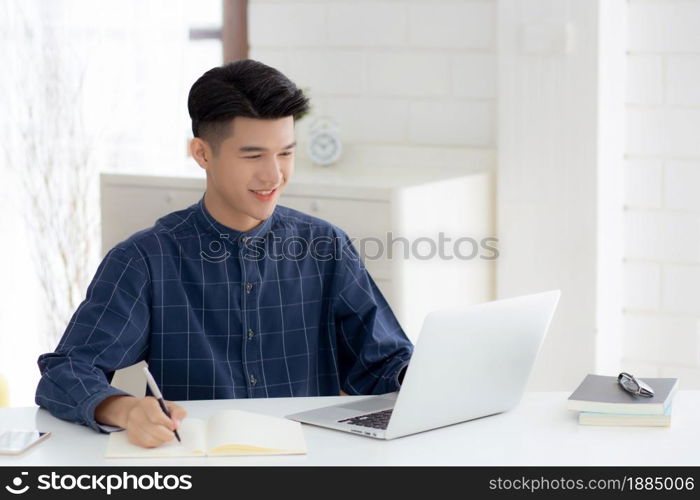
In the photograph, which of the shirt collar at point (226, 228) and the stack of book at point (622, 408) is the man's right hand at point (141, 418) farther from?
the stack of book at point (622, 408)

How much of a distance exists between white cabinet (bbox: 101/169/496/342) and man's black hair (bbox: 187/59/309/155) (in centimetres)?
79

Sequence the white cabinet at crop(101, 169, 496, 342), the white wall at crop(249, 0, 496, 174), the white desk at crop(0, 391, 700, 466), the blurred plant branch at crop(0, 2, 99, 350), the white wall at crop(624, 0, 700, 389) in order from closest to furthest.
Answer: the white desk at crop(0, 391, 700, 466)
the white cabinet at crop(101, 169, 496, 342)
the white wall at crop(624, 0, 700, 389)
the white wall at crop(249, 0, 496, 174)
the blurred plant branch at crop(0, 2, 99, 350)

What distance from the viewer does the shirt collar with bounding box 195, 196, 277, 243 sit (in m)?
2.12

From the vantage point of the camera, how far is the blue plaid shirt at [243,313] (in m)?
2.04

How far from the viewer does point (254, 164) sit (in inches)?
81.0

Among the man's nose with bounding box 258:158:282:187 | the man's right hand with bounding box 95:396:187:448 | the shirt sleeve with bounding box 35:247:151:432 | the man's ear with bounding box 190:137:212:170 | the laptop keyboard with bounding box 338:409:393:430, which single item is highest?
the man's ear with bounding box 190:137:212:170

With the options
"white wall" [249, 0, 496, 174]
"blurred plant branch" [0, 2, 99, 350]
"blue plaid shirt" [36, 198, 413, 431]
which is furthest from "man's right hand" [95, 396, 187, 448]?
"blurred plant branch" [0, 2, 99, 350]

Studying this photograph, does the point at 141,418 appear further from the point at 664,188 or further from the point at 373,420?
the point at 664,188

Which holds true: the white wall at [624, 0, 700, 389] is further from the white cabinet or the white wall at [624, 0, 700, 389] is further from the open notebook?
the open notebook

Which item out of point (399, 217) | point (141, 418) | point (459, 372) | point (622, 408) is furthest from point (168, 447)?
point (399, 217)

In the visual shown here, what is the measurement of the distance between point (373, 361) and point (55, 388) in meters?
0.63
